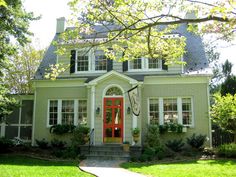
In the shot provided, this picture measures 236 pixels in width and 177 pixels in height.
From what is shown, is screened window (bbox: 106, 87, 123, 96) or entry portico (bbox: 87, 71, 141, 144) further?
screened window (bbox: 106, 87, 123, 96)

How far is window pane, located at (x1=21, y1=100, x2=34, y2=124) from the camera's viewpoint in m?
17.3

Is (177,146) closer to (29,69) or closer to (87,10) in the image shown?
(87,10)

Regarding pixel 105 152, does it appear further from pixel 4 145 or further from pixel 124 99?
pixel 4 145

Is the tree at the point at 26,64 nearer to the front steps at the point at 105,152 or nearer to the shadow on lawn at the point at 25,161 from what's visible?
the shadow on lawn at the point at 25,161

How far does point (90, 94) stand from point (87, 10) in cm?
824

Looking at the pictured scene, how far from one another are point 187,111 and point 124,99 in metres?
3.51

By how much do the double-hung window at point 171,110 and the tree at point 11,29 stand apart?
7.52 m

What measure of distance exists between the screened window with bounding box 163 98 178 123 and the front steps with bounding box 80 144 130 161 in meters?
3.25

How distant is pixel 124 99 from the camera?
1498cm

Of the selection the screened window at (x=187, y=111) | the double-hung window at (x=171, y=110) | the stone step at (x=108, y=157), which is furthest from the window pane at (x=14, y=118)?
the screened window at (x=187, y=111)

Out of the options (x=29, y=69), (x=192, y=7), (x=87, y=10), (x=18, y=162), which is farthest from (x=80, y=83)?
(x=29, y=69)

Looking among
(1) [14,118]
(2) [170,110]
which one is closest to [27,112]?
(1) [14,118]

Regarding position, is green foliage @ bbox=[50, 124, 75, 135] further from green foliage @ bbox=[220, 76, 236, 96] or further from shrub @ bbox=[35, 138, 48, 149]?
green foliage @ bbox=[220, 76, 236, 96]

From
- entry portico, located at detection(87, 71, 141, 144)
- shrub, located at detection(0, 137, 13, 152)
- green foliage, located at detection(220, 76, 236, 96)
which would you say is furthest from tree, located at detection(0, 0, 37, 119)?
green foliage, located at detection(220, 76, 236, 96)
